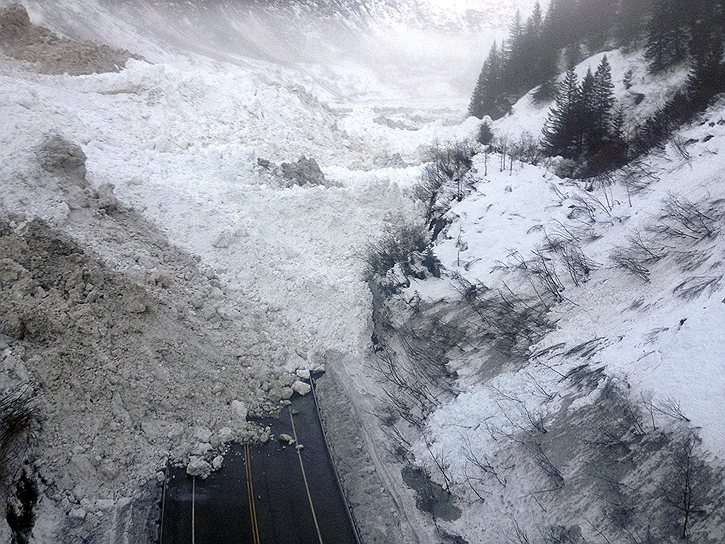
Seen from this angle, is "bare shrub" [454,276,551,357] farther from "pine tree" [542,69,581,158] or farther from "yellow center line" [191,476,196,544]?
"pine tree" [542,69,581,158]

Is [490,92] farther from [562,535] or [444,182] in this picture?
[562,535]

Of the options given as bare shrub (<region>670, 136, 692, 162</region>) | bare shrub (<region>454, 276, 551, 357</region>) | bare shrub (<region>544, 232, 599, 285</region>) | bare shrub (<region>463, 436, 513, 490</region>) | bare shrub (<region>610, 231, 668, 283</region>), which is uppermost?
bare shrub (<region>670, 136, 692, 162</region>)

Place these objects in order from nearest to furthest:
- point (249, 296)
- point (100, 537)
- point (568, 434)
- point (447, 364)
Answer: point (568, 434) < point (100, 537) < point (447, 364) < point (249, 296)

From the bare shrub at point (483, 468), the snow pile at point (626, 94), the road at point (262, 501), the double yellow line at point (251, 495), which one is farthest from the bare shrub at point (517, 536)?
the snow pile at point (626, 94)

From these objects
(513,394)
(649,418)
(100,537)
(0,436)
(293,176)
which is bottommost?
(100,537)

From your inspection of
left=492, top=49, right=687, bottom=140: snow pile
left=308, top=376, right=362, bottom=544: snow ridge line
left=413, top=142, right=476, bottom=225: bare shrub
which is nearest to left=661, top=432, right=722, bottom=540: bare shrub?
left=308, top=376, right=362, bottom=544: snow ridge line

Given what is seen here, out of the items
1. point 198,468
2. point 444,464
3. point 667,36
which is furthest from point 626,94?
point 198,468

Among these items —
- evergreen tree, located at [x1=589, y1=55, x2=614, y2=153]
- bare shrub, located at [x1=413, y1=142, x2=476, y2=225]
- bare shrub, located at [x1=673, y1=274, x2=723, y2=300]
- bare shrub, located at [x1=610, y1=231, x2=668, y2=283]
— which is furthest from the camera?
evergreen tree, located at [x1=589, y1=55, x2=614, y2=153]

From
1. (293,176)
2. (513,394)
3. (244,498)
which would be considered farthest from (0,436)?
(293,176)

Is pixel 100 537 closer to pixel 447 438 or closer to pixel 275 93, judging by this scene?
pixel 447 438
